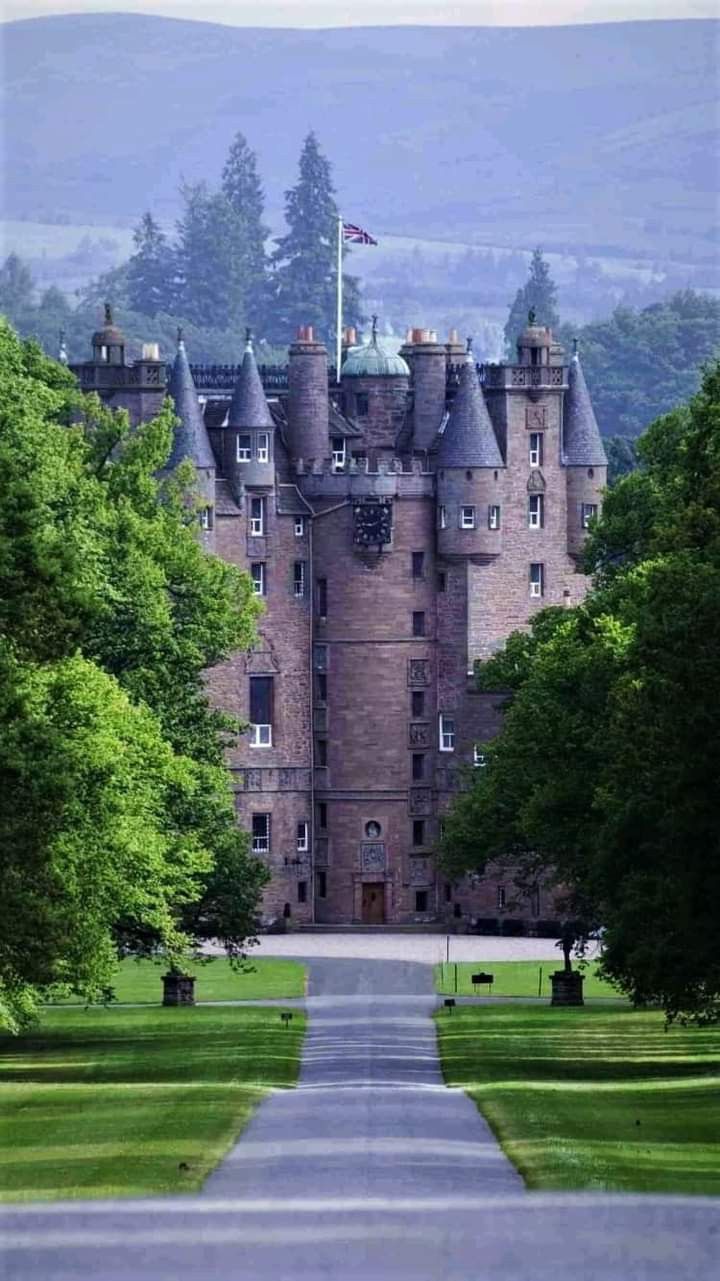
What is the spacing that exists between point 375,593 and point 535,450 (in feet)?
28.7

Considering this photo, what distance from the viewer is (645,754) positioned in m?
69.5

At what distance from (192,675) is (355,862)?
6834 cm

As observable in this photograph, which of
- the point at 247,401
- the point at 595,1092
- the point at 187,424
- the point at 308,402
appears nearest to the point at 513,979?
the point at 187,424

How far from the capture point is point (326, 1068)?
80312 mm

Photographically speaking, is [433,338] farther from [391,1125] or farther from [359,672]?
[391,1125]

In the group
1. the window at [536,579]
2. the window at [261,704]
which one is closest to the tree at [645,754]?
the window at [261,704]

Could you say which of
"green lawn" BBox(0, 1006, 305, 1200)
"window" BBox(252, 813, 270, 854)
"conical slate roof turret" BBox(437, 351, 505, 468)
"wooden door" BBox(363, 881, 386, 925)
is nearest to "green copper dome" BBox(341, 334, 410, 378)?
"conical slate roof turret" BBox(437, 351, 505, 468)

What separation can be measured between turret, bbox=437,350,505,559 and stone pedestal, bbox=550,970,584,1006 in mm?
55417

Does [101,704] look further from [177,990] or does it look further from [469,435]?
[469,435]

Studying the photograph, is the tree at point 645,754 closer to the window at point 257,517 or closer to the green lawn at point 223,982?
the green lawn at point 223,982

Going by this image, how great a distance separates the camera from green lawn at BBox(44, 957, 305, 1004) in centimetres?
11962

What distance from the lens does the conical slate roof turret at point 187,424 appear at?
15850 cm

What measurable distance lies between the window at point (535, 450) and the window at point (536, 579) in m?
3.97

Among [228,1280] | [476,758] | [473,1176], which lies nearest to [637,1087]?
[473,1176]
